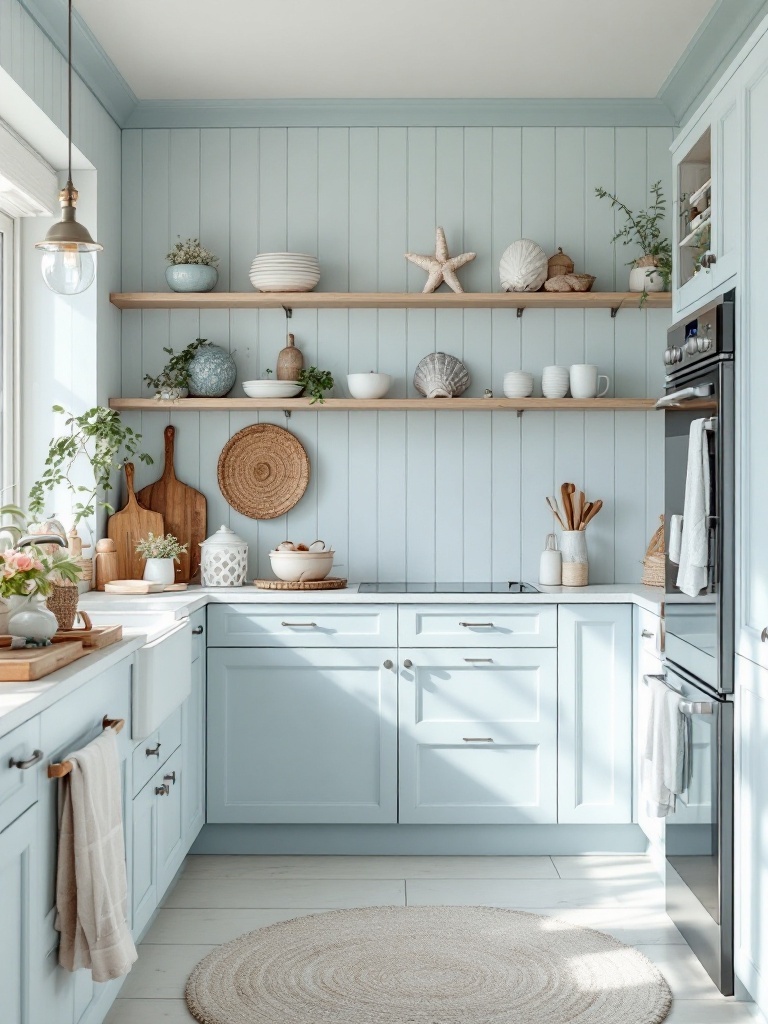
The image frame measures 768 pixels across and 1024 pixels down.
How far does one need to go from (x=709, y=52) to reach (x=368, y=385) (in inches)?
65.6

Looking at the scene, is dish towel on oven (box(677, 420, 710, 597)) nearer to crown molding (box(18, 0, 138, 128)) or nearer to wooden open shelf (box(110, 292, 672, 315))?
wooden open shelf (box(110, 292, 672, 315))

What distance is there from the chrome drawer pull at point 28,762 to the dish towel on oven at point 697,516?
161cm

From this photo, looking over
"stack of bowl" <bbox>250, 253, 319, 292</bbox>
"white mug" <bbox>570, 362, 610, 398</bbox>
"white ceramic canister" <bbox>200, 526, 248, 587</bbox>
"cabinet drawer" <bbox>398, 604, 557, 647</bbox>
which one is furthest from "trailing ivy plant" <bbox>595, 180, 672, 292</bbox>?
"white ceramic canister" <bbox>200, 526, 248, 587</bbox>

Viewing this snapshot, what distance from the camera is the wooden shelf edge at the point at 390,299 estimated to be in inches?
154

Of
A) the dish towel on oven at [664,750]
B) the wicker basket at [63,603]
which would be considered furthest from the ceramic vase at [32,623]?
the dish towel on oven at [664,750]

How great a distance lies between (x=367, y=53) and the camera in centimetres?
360

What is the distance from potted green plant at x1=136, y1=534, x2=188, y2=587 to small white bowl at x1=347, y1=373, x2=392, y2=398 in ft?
2.97

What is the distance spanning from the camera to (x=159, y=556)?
3885 millimetres

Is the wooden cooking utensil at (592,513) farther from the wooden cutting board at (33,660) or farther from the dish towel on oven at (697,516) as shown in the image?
the wooden cutting board at (33,660)

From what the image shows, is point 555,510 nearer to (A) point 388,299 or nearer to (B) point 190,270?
(A) point 388,299

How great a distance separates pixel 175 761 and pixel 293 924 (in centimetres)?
60

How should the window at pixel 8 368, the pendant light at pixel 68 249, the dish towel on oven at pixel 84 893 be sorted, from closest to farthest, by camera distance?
the dish towel on oven at pixel 84 893 → the pendant light at pixel 68 249 → the window at pixel 8 368

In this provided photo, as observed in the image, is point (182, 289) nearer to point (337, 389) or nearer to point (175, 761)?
point (337, 389)

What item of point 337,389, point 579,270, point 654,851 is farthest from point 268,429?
point 654,851
